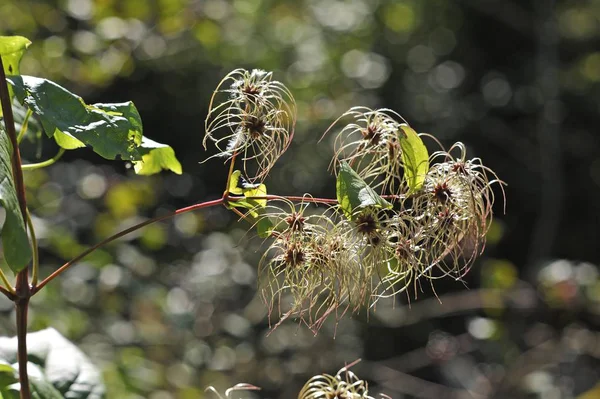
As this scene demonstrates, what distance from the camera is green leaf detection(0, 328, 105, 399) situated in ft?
3.57

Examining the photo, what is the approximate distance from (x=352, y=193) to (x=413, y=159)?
0.10 meters

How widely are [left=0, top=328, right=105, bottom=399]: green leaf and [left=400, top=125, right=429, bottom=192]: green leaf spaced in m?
0.53

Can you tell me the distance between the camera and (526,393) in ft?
10.0

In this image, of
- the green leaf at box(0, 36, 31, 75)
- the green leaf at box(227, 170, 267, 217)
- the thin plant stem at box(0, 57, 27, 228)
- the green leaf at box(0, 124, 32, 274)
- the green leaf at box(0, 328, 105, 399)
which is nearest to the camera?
the green leaf at box(0, 124, 32, 274)

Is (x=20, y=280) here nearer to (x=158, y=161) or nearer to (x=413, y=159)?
(x=158, y=161)

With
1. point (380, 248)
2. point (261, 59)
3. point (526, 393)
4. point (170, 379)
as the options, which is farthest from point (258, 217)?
point (261, 59)

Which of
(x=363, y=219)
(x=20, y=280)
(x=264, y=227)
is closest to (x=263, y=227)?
(x=264, y=227)

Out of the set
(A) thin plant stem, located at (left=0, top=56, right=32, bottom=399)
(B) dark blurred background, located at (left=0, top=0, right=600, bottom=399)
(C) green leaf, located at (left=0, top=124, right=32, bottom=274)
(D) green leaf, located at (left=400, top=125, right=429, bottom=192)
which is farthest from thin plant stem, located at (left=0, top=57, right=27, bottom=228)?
(B) dark blurred background, located at (left=0, top=0, right=600, bottom=399)

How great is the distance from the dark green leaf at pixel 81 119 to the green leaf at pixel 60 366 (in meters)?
0.38

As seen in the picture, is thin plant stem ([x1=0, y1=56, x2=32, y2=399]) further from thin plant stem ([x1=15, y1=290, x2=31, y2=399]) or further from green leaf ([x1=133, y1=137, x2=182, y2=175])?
green leaf ([x1=133, y1=137, x2=182, y2=175])

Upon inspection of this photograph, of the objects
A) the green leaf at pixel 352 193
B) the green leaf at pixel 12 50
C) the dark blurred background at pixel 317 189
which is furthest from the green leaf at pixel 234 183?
the dark blurred background at pixel 317 189

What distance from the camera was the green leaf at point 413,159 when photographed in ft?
2.61

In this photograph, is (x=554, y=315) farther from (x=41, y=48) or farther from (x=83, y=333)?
(x=41, y=48)

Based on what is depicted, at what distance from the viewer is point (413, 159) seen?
0.80 meters
